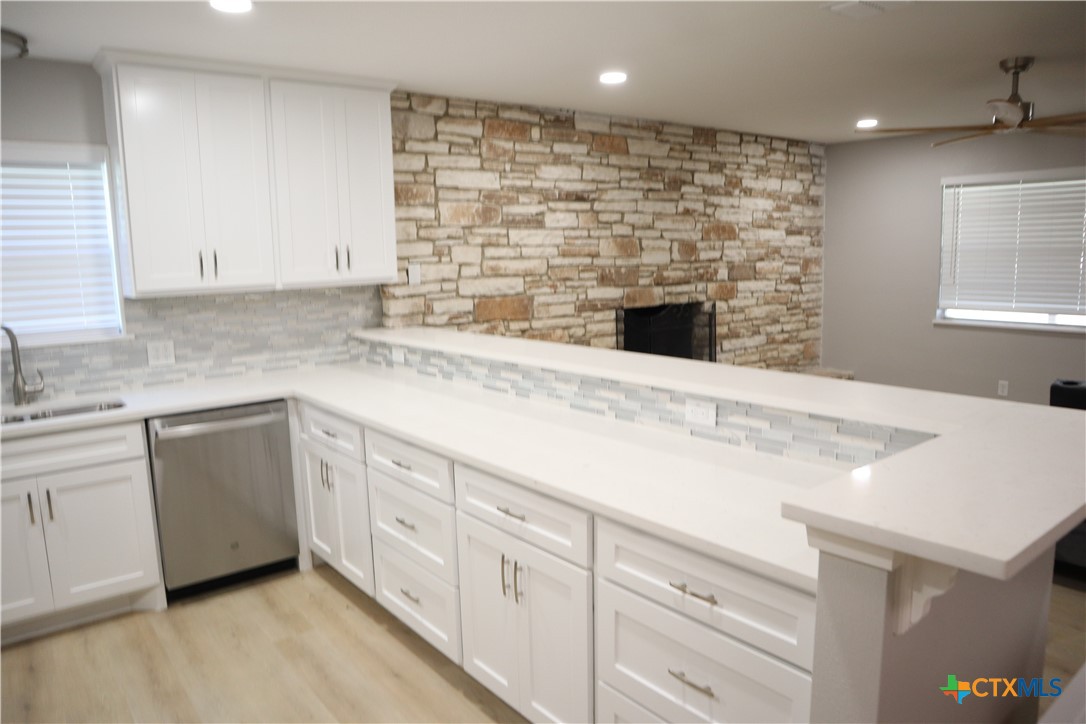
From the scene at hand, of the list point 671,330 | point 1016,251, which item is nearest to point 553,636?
point 671,330

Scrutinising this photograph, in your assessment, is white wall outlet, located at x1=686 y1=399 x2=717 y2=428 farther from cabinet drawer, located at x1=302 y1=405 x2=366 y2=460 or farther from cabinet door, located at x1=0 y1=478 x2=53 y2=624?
cabinet door, located at x1=0 y1=478 x2=53 y2=624

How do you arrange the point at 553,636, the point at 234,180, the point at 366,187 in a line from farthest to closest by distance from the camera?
the point at 366,187 < the point at 234,180 < the point at 553,636

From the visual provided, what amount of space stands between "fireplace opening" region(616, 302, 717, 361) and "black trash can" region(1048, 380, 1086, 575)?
2.40m

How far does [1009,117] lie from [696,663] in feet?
10.9

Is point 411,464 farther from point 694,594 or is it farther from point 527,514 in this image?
point 694,594

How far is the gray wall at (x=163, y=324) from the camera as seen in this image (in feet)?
10.1

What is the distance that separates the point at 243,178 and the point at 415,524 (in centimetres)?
188

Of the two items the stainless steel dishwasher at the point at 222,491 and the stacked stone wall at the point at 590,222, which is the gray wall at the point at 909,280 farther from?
the stainless steel dishwasher at the point at 222,491

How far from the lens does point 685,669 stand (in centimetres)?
162

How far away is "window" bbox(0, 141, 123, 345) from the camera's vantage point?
311 centimetres

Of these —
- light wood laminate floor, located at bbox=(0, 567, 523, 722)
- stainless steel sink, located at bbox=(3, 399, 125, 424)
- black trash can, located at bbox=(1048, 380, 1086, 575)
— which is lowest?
light wood laminate floor, located at bbox=(0, 567, 523, 722)

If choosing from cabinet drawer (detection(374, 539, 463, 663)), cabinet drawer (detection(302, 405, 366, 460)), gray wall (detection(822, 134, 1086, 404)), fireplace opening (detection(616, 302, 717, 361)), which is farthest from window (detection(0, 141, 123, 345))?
gray wall (detection(822, 134, 1086, 404))

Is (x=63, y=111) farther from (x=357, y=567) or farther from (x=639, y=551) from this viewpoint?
(x=639, y=551)

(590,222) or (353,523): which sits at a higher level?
(590,222)
